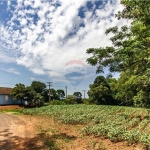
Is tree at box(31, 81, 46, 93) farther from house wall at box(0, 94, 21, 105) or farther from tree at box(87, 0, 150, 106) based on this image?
tree at box(87, 0, 150, 106)

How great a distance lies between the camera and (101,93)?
168 feet

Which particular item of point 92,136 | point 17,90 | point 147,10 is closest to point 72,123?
point 92,136

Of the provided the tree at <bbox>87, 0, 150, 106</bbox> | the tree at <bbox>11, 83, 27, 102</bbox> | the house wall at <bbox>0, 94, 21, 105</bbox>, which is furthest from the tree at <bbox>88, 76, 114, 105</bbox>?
the tree at <bbox>87, 0, 150, 106</bbox>

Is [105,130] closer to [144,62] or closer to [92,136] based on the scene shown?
[92,136]

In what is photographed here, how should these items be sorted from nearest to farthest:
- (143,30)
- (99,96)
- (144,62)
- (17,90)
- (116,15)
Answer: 1. (143,30)
2. (116,15)
3. (144,62)
4. (17,90)
5. (99,96)

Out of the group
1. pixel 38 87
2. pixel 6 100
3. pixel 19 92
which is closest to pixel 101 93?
pixel 19 92

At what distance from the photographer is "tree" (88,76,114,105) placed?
2010 inches


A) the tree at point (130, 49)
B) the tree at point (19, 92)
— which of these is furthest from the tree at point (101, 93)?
the tree at point (130, 49)

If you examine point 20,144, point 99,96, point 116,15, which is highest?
point 116,15

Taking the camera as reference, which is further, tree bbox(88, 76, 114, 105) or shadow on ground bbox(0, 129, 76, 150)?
tree bbox(88, 76, 114, 105)

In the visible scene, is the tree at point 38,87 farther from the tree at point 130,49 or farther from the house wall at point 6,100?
the tree at point 130,49

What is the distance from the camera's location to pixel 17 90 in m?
46.4

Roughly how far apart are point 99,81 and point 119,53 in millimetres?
43971

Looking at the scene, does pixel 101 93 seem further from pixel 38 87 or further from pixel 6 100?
pixel 38 87
